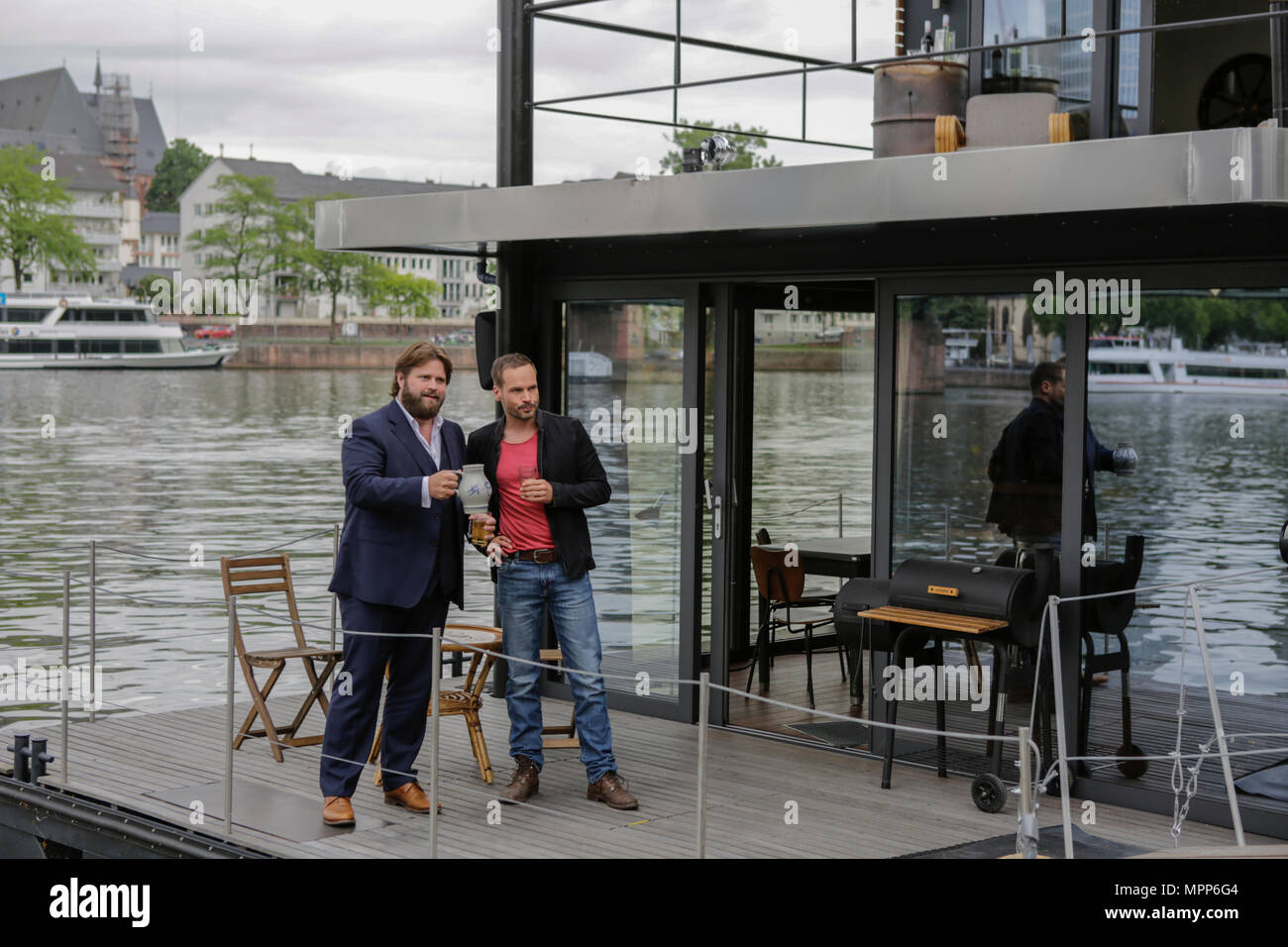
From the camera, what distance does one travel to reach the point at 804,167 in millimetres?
6727

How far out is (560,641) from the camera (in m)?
6.74

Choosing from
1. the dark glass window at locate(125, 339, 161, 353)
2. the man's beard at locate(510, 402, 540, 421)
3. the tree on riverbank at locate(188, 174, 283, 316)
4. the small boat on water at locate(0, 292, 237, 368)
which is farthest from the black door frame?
the tree on riverbank at locate(188, 174, 283, 316)

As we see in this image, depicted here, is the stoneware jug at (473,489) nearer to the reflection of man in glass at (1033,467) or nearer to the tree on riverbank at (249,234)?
the reflection of man in glass at (1033,467)

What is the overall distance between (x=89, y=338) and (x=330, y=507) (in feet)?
160

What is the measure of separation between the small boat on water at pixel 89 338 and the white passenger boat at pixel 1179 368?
71.6 m

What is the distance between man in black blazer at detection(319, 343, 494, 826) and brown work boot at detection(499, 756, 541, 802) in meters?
0.36

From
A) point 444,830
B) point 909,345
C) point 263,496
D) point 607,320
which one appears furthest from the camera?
point 263,496

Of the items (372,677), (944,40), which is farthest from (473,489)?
(944,40)

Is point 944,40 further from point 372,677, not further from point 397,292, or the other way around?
point 397,292

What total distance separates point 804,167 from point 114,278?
426 ft

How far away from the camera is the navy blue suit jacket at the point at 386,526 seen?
625 cm

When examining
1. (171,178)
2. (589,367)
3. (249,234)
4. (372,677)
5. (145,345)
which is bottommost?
(372,677)
